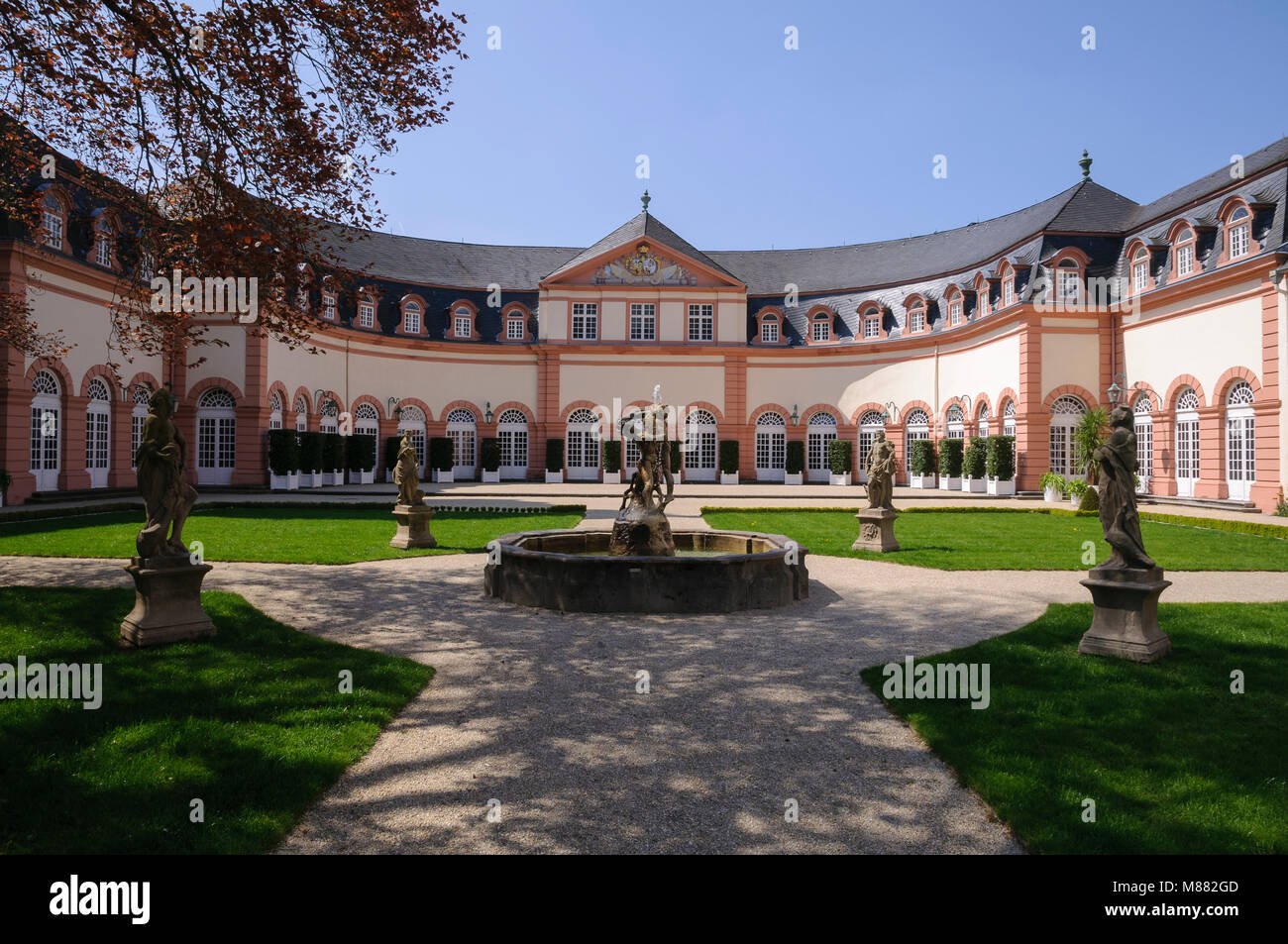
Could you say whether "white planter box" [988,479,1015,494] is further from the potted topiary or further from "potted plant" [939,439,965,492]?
the potted topiary

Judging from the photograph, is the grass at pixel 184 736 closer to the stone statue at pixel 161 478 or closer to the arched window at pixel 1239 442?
the stone statue at pixel 161 478

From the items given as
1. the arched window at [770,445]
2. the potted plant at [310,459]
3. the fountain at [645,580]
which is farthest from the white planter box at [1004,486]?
the potted plant at [310,459]

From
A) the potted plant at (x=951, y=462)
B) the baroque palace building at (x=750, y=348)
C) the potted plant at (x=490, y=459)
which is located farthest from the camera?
the potted plant at (x=490, y=459)

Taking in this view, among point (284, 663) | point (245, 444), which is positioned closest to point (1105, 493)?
point (284, 663)

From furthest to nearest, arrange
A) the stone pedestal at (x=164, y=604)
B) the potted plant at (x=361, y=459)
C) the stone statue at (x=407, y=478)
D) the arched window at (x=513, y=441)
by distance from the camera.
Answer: the arched window at (x=513, y=441) < the potted plant at (x=361, y=459) < the stone statue at (x=407, y=478) < the stone pedestal at (x=164, y=604)

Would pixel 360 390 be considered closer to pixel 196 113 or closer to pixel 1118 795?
pixel 196 113

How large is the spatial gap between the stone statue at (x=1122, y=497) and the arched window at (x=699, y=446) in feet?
94.3

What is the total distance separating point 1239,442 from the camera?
67.7ft

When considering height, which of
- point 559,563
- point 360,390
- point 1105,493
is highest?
point 360,390

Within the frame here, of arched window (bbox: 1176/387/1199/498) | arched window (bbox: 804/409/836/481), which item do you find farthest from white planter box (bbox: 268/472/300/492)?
arched window (bbox: 1176/387/1199/498)

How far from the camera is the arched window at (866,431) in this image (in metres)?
33.9

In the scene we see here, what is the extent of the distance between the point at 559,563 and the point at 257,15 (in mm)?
6756

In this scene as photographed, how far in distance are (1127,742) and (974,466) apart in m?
25.2

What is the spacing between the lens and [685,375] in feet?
116
